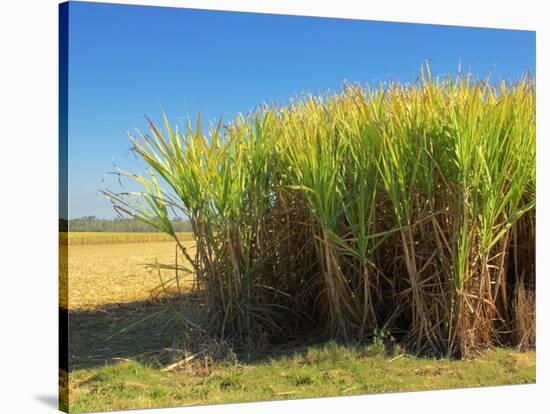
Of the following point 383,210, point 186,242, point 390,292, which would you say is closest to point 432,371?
point 390,292

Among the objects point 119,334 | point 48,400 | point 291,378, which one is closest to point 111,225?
point 119,334

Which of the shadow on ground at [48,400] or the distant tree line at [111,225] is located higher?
the distant tree line at [111,225]

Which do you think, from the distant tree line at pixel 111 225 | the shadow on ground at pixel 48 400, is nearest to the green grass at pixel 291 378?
the shadow on ground at pixel 48 400

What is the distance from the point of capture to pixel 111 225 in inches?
173

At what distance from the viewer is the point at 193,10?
15.2 ft

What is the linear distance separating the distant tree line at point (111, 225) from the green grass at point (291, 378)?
75 cm

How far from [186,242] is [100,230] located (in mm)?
581

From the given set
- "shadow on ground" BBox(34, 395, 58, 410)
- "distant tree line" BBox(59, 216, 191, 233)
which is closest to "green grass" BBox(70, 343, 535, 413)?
"shadow on ground" BBox(34, 395, 58, 410)

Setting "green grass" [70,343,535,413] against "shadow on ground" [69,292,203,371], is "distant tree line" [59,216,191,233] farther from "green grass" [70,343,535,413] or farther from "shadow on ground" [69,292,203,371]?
"green grass" [70,343,535,413]

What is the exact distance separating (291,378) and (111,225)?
1.33 meters

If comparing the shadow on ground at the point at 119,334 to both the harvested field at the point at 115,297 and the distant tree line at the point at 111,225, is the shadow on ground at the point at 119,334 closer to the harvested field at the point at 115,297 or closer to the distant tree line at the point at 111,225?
the harvested field at the point at 115,297

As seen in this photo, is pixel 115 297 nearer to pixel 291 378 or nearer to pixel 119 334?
pixel 119 334

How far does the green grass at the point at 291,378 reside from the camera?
4.23m

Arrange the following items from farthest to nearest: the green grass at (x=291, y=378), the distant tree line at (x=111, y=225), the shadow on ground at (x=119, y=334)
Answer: the shadow on ground at (x=119, y=334)
the green grass at (x=291, y=378)
the distant tree line at (x=111, y=225)
